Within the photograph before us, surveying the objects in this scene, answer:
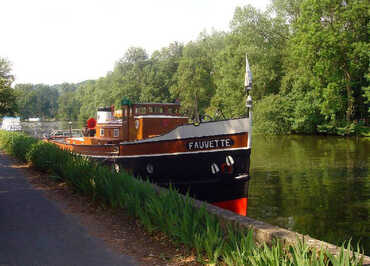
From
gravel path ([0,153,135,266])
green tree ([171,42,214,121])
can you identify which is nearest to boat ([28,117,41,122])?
green tree ([171,42,214,121])

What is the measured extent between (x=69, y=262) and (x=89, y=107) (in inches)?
3942

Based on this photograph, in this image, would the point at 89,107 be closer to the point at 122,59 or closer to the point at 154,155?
the point at 122,59

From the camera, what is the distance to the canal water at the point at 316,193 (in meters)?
10.6

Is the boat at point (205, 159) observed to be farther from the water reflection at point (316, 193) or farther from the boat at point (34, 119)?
the boat at point (34, 119)

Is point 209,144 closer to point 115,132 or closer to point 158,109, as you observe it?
point 158,109

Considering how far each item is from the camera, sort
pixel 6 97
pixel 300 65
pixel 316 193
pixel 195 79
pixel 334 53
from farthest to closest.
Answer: pixel 195 79, pixel 300 65, pixel 334 53, pixel 6 97, pixel 316 193

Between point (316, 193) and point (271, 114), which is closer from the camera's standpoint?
point (316, 193)

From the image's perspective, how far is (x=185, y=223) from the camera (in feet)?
17.1

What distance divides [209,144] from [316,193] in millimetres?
5302

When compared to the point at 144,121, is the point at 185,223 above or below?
below

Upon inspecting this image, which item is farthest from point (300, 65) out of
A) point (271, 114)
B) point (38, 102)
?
point (38, 102)

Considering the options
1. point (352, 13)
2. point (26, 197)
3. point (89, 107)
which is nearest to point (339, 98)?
point (352, 13)

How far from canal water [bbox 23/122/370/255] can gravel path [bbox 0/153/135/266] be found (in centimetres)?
374

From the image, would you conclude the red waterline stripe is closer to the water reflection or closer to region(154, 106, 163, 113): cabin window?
the water reflection
